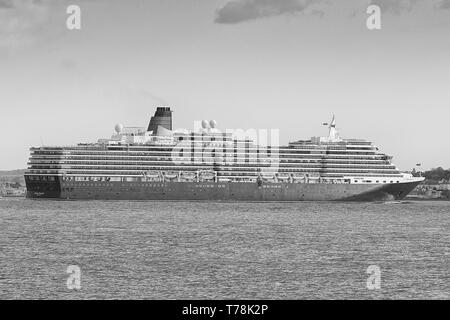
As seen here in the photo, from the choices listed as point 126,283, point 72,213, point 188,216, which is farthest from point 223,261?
point 72,213

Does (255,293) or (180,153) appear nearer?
(255,293)

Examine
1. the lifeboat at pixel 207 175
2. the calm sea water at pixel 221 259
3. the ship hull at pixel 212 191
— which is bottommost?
the calm sea water at pixel 221 259

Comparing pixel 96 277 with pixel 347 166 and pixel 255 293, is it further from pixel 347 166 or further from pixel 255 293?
pixel 347 166

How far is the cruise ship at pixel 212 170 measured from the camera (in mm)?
124812

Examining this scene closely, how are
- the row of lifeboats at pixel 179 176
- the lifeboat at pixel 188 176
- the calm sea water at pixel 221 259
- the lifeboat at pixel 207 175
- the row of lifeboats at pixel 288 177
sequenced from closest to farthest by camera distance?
the calm sea water at pixel 221 259
the row of lifeboats at pixel 179 176
the lifeboat at pixel 188 176
the lifeboat at pixel 207 175
the row of lifeboats at pixel 288 177

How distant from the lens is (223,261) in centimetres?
4509

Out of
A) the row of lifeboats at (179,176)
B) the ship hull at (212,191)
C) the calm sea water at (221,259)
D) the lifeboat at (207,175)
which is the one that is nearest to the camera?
the calm sea water at (221,259)

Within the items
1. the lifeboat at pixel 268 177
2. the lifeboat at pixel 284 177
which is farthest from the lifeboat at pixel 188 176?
the lifeboat at pixel 284 177

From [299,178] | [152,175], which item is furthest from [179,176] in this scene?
[299,178]

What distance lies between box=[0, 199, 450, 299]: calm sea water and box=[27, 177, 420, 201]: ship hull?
47463 millimetres

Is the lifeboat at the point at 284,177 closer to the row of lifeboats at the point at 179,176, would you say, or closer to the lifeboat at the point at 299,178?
the lifeboat at the point at 299,178

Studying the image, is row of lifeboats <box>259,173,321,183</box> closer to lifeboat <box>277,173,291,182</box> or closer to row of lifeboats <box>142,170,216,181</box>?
lifeboat <box>277,173,291,182</box>

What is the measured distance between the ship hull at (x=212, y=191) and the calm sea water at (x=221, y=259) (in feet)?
156
